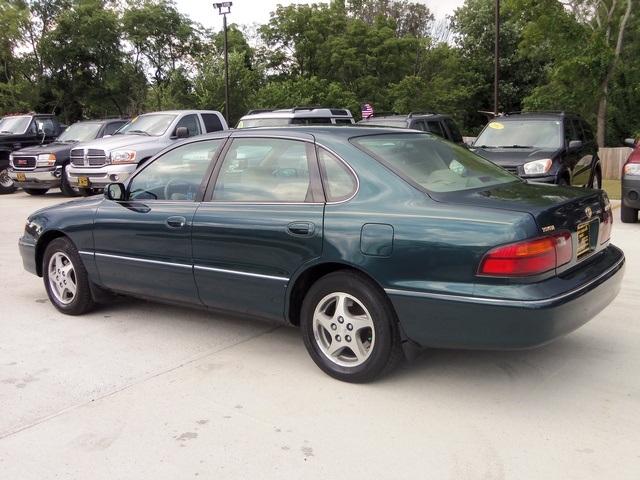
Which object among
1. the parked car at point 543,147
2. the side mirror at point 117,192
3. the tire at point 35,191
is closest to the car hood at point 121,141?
the tire at point 35,191

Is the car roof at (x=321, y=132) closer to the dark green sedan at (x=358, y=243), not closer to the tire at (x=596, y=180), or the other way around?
the dark green sedan at (x=358, y=243)

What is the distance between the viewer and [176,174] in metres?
5.04

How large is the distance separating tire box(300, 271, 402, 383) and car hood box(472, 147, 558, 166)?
6320mm

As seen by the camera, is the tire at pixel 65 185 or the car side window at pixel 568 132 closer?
the car side window at pixel 568 132

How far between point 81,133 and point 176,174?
521 inches

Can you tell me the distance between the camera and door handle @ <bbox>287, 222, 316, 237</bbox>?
13.2ft

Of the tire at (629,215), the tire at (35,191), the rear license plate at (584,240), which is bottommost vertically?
the tire at (629,215)

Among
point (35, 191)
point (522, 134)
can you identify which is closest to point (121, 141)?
point (35, 191)

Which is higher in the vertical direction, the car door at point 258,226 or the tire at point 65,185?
the car door at point 258,226

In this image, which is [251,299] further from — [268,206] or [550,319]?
[550,319]

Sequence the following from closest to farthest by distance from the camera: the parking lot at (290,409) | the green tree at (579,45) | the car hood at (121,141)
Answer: the parking lot at (290,409)
the car hood at (121,141)
the green tree at (579,45)

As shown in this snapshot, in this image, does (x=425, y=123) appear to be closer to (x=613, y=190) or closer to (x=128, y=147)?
(x=613, y=190)

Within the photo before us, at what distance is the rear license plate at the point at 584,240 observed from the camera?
3883 mm

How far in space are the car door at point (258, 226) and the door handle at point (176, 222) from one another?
126 mm
